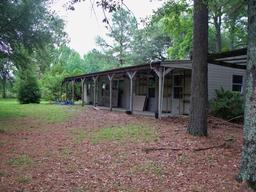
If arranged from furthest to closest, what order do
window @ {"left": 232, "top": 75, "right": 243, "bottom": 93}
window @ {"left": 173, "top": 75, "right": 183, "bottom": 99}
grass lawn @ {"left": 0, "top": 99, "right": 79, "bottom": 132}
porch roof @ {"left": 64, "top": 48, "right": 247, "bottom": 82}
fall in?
window @ {"left": 232, "top": 75, "right": 243, "bottom": 93}
window @ {"left": 173, "top": 75, "right": 183, "bottom": 99}
grass lawn @ {"left": 0, "top": 99, "right": 79, "bottom": 132}
porch roof @ {"left": 64, "top": 48, "right": 247, "bottom": 82}

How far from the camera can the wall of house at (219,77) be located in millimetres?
15200

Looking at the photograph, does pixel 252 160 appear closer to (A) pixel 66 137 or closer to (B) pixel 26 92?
(A) pixel 66 137

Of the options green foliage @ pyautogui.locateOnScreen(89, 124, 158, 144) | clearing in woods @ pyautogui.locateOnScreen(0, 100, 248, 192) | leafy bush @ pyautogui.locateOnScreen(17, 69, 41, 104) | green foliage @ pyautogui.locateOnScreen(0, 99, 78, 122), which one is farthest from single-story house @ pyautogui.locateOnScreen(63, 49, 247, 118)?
leafy bush @ pyautogui.locateOnScreen(17, 69, 41, 104)

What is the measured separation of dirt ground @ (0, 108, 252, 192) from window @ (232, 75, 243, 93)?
7834mm

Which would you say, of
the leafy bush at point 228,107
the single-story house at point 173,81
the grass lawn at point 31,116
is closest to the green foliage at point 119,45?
the single-story house at point 173,81

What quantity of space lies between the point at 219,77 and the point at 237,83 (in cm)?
163

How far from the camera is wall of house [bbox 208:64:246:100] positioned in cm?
1520

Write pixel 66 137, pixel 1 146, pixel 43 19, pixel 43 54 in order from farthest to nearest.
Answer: pixel 43 54, pixel 43 19, pixel 66 137, pixel 1 146

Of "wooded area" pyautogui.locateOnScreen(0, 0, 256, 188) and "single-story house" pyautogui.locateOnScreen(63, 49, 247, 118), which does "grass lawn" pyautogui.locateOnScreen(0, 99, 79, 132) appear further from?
"single-story house" pyautogui.locateOnScreen(63, 49, 247, 118)

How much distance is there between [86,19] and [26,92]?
74.3ft

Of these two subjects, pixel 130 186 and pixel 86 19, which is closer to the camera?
pixel 130 186

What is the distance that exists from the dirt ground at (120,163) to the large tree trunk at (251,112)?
354 mm

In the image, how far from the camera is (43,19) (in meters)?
15.1

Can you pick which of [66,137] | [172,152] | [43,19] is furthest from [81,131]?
[43,19]
